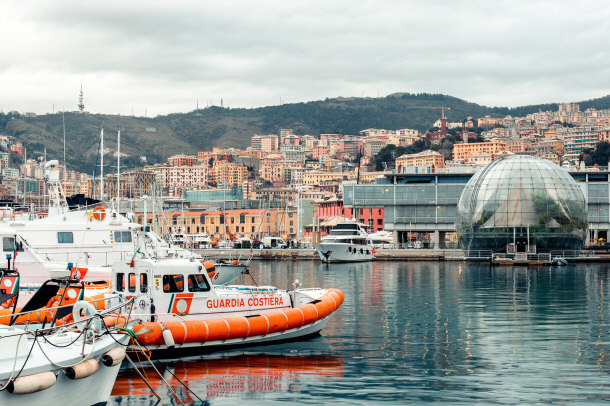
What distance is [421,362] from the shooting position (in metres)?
22.9

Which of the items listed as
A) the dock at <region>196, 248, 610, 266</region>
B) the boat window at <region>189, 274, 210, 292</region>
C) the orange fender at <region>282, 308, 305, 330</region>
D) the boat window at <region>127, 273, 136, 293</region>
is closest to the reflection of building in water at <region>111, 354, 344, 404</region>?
the orange fender at <region>282, 308, 305, 330</region>

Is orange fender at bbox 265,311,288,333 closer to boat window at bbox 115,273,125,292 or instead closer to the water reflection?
the water reflection

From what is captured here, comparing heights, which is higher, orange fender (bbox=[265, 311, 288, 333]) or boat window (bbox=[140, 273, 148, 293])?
boat window (bbox=[140, 273, 148, 293])

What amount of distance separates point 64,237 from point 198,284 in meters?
14.4

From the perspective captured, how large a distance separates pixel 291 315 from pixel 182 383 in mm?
6321

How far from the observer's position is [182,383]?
746 inches

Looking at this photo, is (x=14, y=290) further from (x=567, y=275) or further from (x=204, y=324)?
(x=567, y=275)

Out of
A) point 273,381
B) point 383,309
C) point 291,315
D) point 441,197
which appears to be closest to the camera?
point 273,381

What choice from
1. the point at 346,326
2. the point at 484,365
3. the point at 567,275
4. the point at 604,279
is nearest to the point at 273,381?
the point at 484,365

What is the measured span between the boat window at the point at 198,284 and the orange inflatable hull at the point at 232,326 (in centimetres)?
118

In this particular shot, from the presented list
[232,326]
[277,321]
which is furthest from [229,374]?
[277,321]

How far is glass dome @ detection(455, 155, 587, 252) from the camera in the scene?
80.8 m

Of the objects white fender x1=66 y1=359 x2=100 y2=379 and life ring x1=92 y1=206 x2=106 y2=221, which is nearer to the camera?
white fender x1=66 y1=359 x2=100 y2=379

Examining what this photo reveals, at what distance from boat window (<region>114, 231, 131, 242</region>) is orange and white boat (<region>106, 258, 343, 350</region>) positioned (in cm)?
1354
